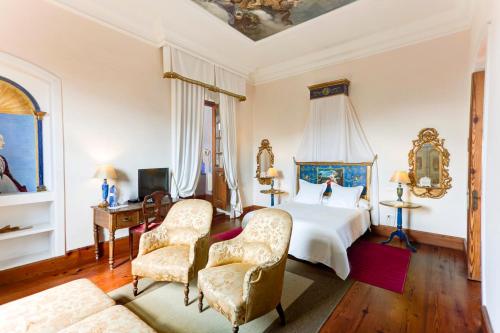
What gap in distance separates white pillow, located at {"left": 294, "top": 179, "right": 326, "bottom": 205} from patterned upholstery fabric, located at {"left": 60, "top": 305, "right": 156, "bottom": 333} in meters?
3.56

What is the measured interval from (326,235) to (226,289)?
1.60 meters

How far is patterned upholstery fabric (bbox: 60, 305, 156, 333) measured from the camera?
1.46 meters

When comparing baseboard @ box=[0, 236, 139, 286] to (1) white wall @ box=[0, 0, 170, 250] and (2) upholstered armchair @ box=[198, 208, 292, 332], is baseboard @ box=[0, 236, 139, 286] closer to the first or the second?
(1) white wall @ box=[0, 0, 170, 250]

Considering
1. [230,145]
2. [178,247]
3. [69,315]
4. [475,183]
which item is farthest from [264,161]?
[69,315]

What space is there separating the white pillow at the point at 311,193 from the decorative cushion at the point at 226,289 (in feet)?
8.76

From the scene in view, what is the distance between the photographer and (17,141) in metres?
2.80

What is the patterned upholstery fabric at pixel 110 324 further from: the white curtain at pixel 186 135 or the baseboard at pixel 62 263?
the white curtain at pixel 186 135

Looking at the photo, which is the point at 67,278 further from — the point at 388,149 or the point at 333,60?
the point at 333,60

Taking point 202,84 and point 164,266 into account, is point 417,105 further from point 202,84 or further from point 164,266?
point 164,266

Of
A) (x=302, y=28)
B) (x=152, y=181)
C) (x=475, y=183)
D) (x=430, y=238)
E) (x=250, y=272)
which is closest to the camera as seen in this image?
(x=250, y=272)

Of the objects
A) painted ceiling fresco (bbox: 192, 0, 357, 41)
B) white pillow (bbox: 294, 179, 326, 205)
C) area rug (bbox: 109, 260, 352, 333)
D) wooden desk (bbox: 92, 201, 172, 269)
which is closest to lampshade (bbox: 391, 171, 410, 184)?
white pillow (bbox: 294, 179, 326, 205)

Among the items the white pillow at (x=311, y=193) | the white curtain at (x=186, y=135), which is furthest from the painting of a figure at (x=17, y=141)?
the white pillow at (x=311, y=193)

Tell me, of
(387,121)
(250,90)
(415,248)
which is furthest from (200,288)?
(250,90)

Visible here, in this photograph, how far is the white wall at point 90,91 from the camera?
2877 millimetres
